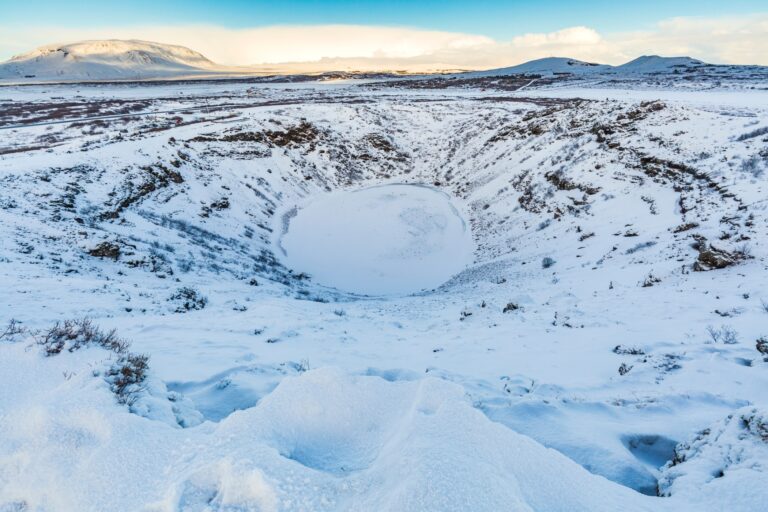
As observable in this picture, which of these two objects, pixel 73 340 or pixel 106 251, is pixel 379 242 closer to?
pixel 106 251

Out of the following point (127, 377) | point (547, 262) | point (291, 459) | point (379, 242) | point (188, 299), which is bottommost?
point (379, 242)

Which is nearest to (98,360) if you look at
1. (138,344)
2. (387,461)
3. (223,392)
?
(223,392)

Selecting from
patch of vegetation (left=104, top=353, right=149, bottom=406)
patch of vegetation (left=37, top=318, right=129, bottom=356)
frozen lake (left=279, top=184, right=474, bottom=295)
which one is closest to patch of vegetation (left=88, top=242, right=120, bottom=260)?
frozen lake (left=279, top=184, right=474, bottom=295)

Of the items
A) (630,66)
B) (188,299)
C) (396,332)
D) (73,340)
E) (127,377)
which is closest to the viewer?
(127,377)

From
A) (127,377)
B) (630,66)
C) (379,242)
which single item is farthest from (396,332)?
(630,66)

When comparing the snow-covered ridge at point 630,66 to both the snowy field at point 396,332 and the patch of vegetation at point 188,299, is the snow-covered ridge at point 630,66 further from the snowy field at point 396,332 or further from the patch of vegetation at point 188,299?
the patch of vegetation at point 188,299

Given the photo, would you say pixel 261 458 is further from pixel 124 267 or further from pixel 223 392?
pixel 124 267
